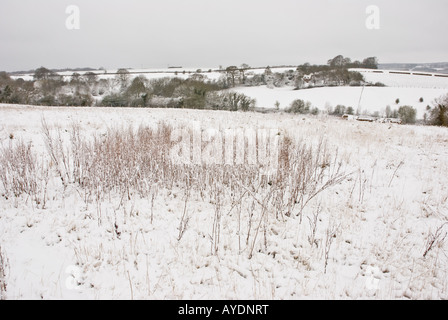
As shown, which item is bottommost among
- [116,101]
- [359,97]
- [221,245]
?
[221,245]

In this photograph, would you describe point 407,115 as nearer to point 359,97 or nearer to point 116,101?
point 359,97

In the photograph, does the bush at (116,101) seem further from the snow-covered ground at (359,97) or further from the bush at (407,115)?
the bush at (407,115)

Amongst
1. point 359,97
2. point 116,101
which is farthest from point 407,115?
point 116,101

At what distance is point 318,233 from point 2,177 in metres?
7.17

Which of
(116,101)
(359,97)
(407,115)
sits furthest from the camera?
(359,97)

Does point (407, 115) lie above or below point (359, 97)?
below

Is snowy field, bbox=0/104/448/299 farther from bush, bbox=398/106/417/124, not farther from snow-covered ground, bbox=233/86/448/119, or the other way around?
snow-covered ground, bbox=233/86/448/119

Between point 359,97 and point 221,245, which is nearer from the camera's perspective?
point 221,245

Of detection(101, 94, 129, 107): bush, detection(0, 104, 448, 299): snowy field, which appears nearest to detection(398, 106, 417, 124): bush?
detection(0, 104, 448, 299): snowy field

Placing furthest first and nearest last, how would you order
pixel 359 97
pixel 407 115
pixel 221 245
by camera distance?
1. pixel 359 97
2. pixel 407 115
3. pixel 221 245

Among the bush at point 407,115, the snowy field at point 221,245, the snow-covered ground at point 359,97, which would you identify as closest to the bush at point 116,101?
the snow-covered ground at point 359,97

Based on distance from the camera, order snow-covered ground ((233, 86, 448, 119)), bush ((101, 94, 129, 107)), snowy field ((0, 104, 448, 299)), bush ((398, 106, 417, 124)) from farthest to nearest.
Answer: snow-covered ground ((233, 86, 448, 119)) → bush ((101, 94, 129, 107)) → bush ((398, 106, 417, 124)) → snowy field ((0, 104, 448, 299))

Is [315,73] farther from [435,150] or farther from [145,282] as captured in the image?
[145,282]

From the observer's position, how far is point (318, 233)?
4.53m
